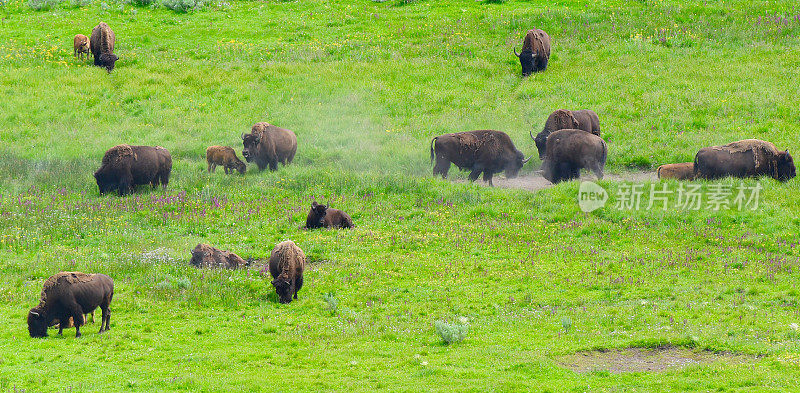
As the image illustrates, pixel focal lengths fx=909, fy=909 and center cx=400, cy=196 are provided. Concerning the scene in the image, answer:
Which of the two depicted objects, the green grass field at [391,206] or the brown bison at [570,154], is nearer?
the green grass field at [391,206]

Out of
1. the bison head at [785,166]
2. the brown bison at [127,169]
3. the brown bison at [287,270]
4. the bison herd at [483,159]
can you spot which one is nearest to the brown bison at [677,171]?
the bison herd at [483,159]

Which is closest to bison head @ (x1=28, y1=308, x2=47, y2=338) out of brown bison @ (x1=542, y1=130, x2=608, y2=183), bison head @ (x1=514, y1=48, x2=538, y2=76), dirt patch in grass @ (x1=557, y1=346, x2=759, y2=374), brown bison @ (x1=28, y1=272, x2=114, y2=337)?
brown bison @ (x1=28, y1=272, x2=114, y2=337)

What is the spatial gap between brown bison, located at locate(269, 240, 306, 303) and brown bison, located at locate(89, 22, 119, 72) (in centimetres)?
2455

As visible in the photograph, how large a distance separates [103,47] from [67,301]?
1075 inches

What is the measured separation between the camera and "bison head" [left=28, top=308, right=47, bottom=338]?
1444 centimetres

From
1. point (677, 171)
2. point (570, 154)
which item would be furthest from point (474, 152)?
point (677, 171)

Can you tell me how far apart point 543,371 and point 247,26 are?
3543cm

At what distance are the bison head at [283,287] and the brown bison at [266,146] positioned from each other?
11.9 meters

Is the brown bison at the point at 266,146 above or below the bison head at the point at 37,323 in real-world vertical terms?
above

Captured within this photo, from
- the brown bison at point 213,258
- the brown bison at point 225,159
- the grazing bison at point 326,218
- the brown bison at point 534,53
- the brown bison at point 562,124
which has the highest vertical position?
the brown bison at point 534,53

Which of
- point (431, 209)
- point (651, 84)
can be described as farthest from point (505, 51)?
point (431, 209)

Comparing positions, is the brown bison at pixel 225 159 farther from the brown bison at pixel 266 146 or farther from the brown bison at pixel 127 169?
the brown bison at pixel 127 169

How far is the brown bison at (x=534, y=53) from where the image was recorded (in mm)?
37000

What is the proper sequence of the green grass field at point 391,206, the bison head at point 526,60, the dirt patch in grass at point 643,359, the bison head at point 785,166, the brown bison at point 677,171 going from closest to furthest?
the dirt patch in grass at point 643,359 → the green grass field at point 391,206 → the bison head at point 785,166 → the brown bison at point 677,171 → the bison head at point 526,60
